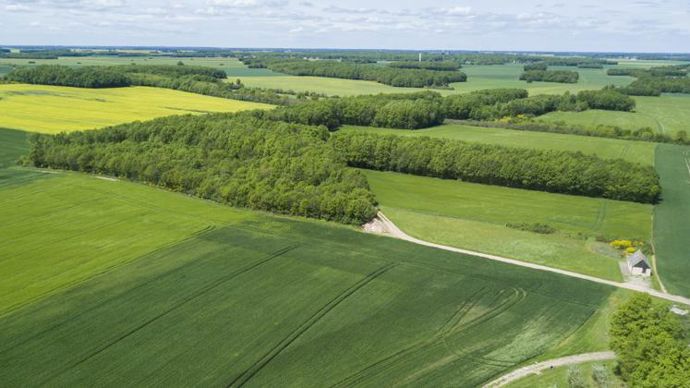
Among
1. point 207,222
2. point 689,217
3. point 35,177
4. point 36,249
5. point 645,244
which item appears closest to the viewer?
point 36,249

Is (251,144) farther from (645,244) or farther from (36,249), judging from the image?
(645,244)

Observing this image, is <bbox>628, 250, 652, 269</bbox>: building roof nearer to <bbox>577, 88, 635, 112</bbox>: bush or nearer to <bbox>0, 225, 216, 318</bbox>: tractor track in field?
<bbox>0, 225, 216, 318</bbox>: tractor track in field

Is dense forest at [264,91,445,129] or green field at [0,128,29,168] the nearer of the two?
green field at [0,128,29,168]

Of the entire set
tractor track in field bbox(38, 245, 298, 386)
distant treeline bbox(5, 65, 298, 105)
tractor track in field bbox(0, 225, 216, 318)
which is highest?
distant treeline bbox(5, 65, 298, 105)

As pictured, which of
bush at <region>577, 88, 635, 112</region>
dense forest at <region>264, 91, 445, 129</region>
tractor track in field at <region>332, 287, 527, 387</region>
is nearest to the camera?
tractor track in field at <region>332, 287, 527, 387</region>

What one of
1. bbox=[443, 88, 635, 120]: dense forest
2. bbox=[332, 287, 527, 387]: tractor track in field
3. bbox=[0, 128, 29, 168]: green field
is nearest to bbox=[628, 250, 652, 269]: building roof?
bbox=[332, 287, 527, 387]: tractor track in field

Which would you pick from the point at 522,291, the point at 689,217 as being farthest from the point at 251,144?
Answer: the point at 689,217

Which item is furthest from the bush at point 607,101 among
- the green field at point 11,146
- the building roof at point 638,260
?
the green field at point 11,146
